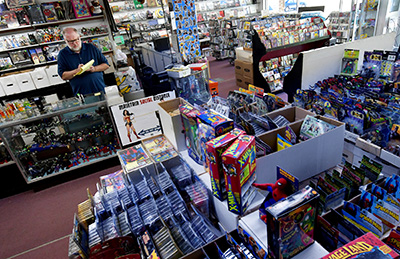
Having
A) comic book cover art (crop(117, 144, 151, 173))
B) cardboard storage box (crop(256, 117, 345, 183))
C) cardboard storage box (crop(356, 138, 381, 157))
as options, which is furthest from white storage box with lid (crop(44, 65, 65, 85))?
cardboard storage box (crop(356, 138, 381, 157))

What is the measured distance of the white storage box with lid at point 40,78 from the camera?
235 inches

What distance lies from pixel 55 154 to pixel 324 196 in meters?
3.73

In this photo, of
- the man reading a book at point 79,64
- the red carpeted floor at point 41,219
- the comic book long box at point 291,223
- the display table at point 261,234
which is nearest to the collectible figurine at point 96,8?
the man reading a book at point 79,64

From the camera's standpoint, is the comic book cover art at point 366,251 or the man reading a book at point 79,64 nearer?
the comic book cover art at point 366,251

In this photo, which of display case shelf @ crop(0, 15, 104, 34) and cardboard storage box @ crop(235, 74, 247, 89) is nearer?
display case shelf @ crop(0, 15, 104, 34)

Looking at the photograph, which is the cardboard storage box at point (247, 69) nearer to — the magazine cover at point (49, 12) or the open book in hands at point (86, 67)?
the open book in hands at point (86, 67)

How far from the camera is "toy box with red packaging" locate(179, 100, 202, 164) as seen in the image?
1811mm

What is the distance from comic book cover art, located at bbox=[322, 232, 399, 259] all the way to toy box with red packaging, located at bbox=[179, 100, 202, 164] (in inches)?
A: 44.1

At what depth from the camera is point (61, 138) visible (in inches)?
146

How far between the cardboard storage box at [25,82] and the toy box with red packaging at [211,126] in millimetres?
6026

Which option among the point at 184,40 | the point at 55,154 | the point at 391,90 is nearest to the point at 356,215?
the point at 391,90

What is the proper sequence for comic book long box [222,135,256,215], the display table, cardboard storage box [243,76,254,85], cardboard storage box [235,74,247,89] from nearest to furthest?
1. the display table
2. comic book long box [222,135,256,215]
3. cardboard storage box [243,76,254,85]
4. cardboard storage box [235,74,247,89]

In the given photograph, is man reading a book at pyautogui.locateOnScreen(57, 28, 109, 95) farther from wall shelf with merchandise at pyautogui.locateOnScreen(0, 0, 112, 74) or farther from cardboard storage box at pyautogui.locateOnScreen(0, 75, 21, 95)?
cardboard storage box at pyautogui.locateOnScreen(0, 75, 21, 95)

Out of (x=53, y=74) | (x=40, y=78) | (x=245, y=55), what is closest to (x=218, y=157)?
(x=245, y=55)
